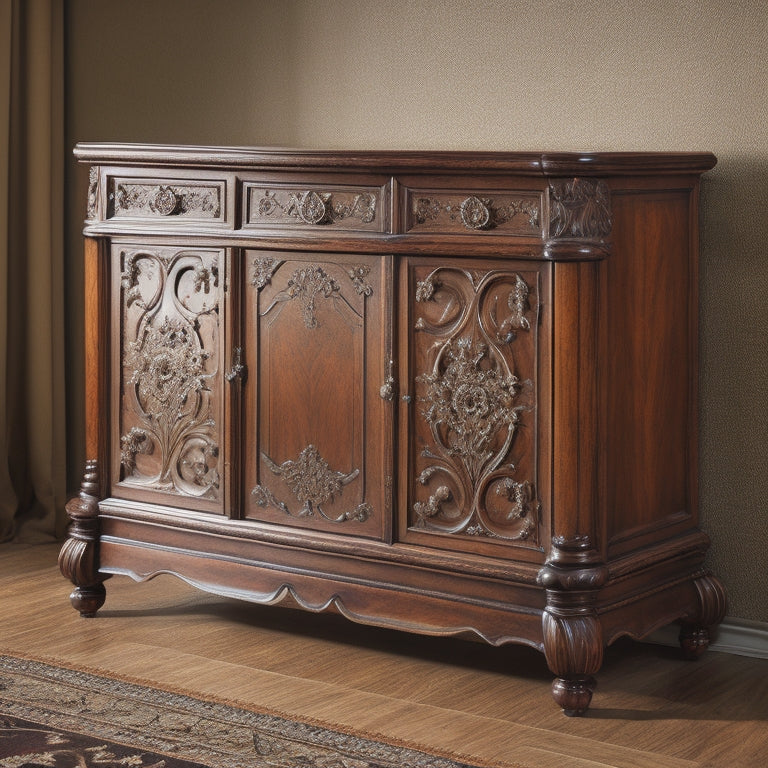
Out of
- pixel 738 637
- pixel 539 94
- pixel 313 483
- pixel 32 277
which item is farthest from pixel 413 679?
pixel 32 277

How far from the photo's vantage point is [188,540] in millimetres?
3285

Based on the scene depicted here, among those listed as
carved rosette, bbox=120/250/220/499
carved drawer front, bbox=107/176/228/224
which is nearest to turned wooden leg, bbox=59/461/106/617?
carved rosette, bbox=120/250/220/499

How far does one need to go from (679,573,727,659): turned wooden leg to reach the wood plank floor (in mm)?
41

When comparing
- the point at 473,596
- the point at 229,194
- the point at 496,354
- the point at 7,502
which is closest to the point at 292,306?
the point at 229,194

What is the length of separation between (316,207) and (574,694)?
1.22m

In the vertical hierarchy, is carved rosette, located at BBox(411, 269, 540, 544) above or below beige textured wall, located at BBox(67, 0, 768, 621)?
below

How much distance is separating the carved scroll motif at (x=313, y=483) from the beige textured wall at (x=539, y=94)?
82cm

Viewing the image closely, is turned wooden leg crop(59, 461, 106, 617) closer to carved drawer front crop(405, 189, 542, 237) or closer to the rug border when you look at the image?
the rug border

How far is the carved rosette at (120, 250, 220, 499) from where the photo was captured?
3230mm

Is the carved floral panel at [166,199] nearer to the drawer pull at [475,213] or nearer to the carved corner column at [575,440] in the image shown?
the drawer pull at [475,213]

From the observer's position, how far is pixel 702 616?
308 cm

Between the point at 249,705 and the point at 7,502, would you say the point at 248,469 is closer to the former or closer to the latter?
the point at 249,705

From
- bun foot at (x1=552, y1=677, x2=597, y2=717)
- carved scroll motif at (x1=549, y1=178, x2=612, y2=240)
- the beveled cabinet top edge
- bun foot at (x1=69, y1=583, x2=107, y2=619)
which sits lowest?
bun foot at (x1=552, y1=677, x2=597, y2=717)

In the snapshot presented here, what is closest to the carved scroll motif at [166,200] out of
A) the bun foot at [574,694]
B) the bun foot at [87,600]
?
the bun foot at [87,600]
